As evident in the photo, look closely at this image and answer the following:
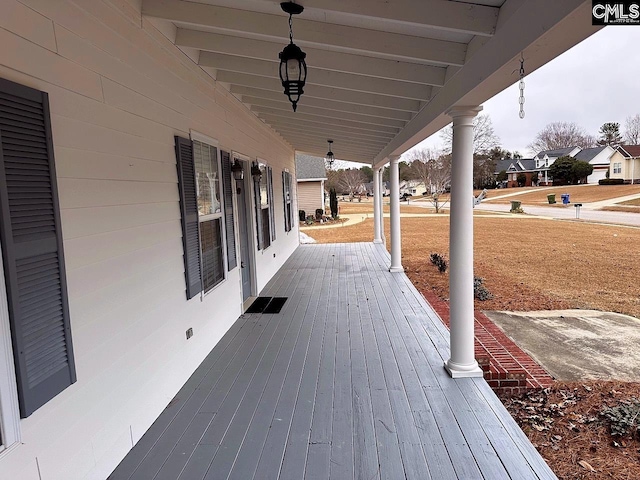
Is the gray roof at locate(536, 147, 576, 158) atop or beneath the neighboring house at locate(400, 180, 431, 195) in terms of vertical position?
atop

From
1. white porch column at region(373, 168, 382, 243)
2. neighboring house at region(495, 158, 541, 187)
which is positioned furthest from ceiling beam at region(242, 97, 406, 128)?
neighboring house at region(495, 158, 541, 187)

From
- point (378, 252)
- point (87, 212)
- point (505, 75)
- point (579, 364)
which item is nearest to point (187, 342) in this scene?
point (87, 212)

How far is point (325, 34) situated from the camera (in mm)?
2938

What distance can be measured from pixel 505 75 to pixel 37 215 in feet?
8.47

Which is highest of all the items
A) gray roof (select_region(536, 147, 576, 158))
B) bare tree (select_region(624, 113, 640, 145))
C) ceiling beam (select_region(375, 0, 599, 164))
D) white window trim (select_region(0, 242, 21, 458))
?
bare tree (select_region(624, 113, 640, 145))

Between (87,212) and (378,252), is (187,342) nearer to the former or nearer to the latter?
(87,212)

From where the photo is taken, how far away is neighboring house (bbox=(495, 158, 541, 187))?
51406mm

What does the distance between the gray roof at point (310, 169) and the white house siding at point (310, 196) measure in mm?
508

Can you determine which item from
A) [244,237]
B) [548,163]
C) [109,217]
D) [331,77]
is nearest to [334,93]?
[331,77]

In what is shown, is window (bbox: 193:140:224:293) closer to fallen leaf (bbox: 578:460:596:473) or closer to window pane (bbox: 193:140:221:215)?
window pane (bbox: 193:140:221:215)

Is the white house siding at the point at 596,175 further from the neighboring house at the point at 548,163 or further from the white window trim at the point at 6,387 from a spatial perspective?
the white window trim at the point at 6,387

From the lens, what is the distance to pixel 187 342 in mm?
3537

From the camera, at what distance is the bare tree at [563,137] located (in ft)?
171

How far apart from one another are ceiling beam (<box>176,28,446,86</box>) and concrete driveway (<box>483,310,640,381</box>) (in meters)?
3.09
